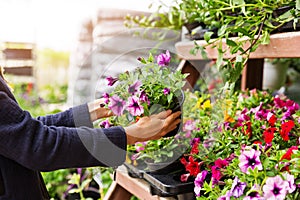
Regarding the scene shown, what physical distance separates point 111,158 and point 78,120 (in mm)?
236

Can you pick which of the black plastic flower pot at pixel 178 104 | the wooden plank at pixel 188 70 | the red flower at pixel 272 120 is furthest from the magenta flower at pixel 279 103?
the black plastic flower pot at pixel 178 104

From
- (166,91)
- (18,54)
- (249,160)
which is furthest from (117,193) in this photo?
(18,54)

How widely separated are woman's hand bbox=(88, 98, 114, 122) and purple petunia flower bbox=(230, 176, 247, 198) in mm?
392

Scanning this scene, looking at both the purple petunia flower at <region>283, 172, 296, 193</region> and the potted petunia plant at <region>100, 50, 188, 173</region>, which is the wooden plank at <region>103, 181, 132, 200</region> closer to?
the potted petunia plant at <region>100, 50, 188, 173</region>

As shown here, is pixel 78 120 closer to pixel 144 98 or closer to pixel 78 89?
pixel 78 89

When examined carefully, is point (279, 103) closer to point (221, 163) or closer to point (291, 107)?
point (291, 107)

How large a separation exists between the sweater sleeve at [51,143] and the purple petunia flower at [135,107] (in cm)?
4

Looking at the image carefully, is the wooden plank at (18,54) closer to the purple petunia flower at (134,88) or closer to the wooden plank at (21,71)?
the wooden plank at (21,71)

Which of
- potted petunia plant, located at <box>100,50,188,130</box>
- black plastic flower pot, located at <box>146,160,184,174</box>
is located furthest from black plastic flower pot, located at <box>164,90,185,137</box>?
black plastic flower pot, located at <box>146,160,184,174</box>

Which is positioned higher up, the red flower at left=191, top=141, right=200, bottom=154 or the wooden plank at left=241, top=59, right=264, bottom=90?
the wooden plank at left=241, top=59, right=264, bottom=90

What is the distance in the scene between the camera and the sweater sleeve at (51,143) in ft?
2.57

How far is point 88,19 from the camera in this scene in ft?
9.57

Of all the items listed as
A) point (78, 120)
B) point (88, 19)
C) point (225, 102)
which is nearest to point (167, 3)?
point (225, 102)

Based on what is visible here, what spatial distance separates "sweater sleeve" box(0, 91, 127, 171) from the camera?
78 cm
